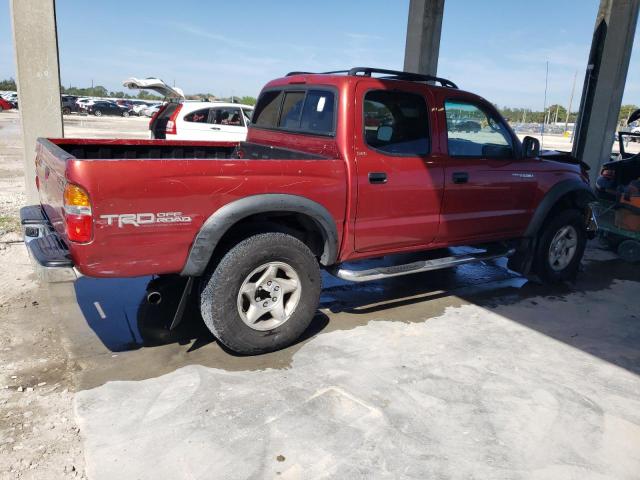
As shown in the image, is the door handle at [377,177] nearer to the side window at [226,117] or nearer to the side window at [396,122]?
the side window at [396,122]

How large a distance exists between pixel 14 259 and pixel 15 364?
8.10ft

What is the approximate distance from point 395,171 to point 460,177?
810 mm

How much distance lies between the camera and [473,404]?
3.36 meters

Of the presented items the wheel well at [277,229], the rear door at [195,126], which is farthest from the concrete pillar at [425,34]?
the wheel well at [277,229]

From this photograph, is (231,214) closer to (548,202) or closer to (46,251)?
(46,251)

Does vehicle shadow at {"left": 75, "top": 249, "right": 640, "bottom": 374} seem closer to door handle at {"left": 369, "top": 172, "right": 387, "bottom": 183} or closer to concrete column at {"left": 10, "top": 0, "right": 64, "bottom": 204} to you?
door handle at {"left": 369, "top": 172, "right": 387, "bottom": 183}

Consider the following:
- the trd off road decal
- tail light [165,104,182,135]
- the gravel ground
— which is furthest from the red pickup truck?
tail light [165,104,182,135]

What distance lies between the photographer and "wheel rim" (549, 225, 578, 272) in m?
5.82

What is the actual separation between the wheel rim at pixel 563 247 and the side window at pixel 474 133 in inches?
48.9

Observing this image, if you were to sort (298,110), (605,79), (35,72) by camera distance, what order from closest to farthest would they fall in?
1. (298,110)
2. (35,72)
3. (605,79)

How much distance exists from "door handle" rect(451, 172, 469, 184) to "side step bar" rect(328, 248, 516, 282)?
2.37 ft

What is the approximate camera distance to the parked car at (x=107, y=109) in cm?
4388

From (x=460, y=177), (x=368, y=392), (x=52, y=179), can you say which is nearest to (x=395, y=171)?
(x=460, y=177)

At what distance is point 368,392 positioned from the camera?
11.2 feet
